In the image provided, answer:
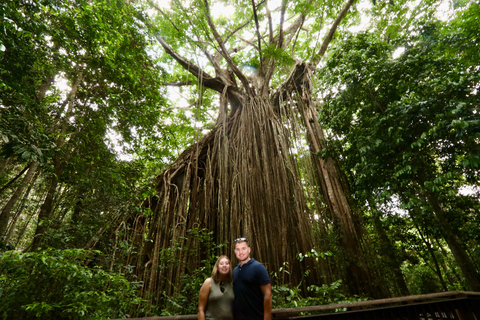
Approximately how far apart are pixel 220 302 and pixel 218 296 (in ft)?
0.11

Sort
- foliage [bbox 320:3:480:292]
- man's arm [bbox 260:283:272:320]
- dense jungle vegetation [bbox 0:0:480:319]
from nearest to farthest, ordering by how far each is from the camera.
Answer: man's arm [bbox 260:283:272:320], dense jungle vegetation [bbox 0:0:480:319], foliage [bbox 320:3:480:292]

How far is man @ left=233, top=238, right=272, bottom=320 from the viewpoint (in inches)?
51.6

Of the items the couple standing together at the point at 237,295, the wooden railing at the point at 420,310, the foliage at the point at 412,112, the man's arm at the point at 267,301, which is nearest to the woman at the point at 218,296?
the couple standing together at the point at 237,295

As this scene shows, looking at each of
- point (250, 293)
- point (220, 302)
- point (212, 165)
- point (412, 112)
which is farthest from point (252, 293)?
point (212, 165)

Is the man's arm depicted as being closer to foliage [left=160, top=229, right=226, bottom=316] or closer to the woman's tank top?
the woman's tank top

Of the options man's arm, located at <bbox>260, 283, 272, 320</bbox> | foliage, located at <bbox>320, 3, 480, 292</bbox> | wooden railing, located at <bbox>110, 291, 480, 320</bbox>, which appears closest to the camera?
man's arm, located at <bbox>260, 283, 272, 320</bbox>

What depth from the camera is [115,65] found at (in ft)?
8.89

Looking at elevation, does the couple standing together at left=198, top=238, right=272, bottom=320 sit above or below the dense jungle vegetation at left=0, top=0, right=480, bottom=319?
below

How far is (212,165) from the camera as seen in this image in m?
4.36

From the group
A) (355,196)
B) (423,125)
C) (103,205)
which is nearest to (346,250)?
(355,196)

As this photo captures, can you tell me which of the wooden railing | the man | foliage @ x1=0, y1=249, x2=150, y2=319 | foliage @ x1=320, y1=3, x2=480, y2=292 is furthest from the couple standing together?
foliage @ x1=320, y1=3, x2=480, y2=292

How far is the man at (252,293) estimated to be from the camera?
131 centimetres

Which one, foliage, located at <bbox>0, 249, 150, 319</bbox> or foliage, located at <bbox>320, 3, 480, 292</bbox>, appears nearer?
foliage, located at <bbox>0, 249, 150, 319</bbox>

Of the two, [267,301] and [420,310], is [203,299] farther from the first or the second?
[420,310]
